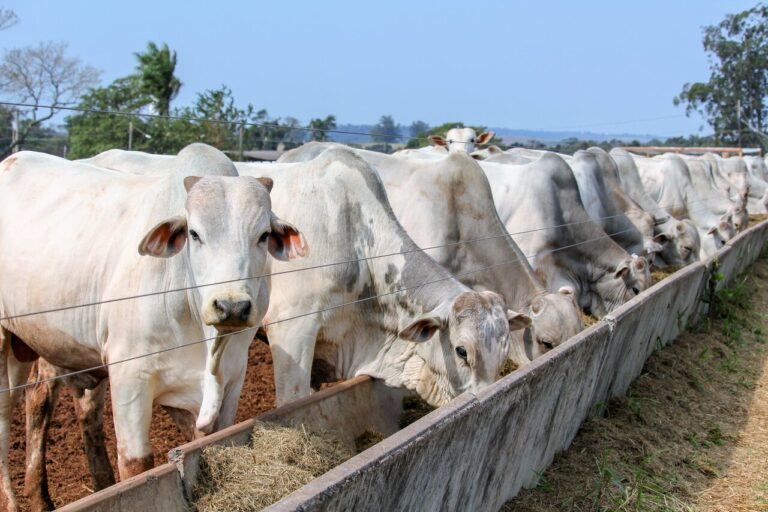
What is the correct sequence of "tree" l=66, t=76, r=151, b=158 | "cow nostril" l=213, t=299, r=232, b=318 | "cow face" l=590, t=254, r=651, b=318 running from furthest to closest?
1. "tree" l=66, t=76, r=151, b=158
2. "cow face" l=590, t=254, r=651, b=318
3. "cow nostril" l=213, t=299, r=232, b=318

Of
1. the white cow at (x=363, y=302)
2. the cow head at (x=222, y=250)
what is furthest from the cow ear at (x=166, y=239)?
the white cow at (x=363, y=302)

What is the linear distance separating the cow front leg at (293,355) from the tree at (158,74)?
25601 millimetres

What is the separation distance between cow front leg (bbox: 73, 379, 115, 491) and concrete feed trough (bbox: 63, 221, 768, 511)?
1.65 m

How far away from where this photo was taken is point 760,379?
300 inches

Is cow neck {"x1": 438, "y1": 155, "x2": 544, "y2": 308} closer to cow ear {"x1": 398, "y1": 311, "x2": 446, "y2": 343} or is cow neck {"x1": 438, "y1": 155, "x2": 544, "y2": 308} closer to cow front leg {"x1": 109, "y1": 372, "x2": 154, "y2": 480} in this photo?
cow ear {"x1": 398, "y1": 311, "x2": 446, "y2": 343}

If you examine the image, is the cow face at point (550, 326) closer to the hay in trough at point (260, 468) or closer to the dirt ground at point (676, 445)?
the dirt ground at point (676, 445)

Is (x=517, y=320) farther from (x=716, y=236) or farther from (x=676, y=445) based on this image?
(x=716, y=236)

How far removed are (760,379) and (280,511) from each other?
20.7ft

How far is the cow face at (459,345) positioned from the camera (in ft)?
15.8

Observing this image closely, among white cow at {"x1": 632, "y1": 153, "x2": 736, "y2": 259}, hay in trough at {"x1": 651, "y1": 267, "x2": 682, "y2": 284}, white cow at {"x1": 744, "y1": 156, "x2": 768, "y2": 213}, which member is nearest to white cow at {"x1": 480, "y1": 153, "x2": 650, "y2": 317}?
hay in trough at {"x1": 651, "y1": 267, "x2": 682, "y2": 284}

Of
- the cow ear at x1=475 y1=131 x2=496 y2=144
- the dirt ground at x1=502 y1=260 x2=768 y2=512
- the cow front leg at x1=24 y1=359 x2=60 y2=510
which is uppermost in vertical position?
the cow ear at x1=475 y1=131 x2=496 y2=144

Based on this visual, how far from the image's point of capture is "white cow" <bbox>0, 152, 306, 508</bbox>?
3.81 metres

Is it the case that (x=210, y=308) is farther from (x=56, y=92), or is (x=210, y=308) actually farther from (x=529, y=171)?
(x=56, y=92)

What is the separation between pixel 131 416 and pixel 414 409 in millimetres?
2028
